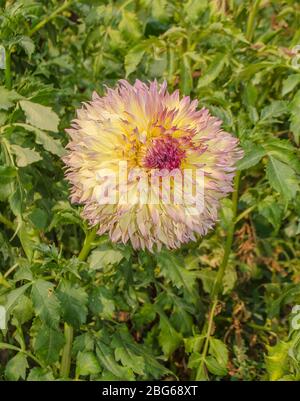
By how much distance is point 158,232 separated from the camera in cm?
157

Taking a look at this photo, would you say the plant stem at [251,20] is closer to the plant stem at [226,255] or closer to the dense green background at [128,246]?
the dense green background at [128,246]

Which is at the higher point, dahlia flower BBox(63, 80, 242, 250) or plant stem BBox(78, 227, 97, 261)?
dahlia flower BBox(63, 80, 242, 250)

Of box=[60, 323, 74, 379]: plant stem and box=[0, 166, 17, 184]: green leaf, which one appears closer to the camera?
box=[0, 166, 17, 184]: green leaf

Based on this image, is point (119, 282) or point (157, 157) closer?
point (157, 157)

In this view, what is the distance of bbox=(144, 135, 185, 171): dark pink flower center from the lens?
5.20 ft

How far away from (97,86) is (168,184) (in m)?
1.17

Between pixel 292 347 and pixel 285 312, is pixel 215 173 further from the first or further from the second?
pixel 285 312

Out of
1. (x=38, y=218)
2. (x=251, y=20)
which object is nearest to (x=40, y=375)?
(x=38, y=218)

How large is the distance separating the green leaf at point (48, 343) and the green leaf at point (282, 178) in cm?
75

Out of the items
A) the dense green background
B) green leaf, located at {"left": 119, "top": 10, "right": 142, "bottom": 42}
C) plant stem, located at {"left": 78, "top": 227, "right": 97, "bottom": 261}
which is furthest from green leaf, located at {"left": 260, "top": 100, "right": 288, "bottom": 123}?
plant stem, located at {"left": 78, "top": 227, "right": 97, "bottom": 261}

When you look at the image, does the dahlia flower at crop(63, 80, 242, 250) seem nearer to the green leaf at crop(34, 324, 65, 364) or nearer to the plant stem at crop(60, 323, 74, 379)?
the green leaf at crop(34, 324, 65, 364)

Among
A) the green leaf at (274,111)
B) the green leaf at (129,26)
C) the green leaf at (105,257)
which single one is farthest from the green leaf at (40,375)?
the green leaf at (129,26)

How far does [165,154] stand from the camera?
1.58 m

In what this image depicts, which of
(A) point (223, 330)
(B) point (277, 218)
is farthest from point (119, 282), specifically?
(A) point (223, 330)
